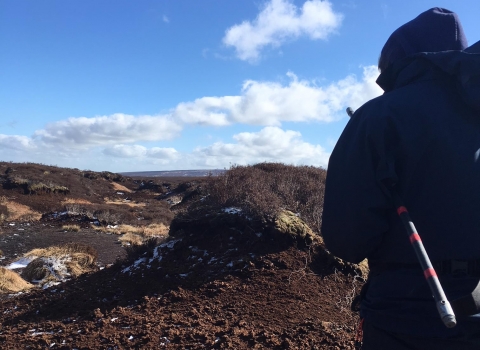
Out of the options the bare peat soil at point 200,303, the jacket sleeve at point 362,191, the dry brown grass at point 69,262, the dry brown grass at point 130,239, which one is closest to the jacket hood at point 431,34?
the jacket sleeve at point 362,191

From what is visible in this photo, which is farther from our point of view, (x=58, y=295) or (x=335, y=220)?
(x=58, y=295)

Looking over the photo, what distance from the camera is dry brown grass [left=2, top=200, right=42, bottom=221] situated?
724 inches

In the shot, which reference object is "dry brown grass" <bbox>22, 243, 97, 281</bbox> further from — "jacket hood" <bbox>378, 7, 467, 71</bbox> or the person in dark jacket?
"jacket hood" <bbox>378, 7, 467, 71</bbox>

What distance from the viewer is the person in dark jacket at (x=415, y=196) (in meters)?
1.49

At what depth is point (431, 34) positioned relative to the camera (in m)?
1.75

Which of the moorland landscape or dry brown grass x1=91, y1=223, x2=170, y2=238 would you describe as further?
dry brown grass x1=91, y1=223, x2=170, y2=238

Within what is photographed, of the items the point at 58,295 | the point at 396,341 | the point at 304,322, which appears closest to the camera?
the point at 396,341

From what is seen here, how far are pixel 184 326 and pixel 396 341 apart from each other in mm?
2777

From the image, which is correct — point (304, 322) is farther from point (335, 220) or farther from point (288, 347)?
point (335, 220)

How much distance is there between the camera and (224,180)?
7.43 metres

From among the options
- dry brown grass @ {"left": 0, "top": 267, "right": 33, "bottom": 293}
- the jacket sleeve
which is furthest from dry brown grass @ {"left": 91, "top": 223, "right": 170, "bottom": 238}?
the jacket sleeve

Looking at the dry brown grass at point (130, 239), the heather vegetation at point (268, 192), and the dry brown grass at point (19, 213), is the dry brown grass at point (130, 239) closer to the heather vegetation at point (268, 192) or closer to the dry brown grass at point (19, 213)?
the dry brown grass at point (19, 213)

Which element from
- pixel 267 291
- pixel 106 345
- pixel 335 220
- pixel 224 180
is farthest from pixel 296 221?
pixel 335 220

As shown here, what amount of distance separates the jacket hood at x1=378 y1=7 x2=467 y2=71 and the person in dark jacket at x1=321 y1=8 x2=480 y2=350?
0.12 meters
